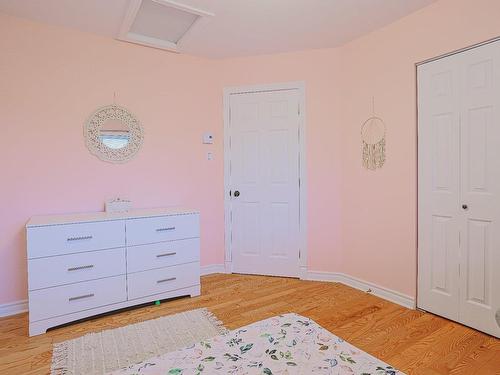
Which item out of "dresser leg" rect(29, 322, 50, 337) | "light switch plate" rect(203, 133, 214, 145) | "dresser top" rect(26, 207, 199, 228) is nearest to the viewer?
"dresser leg" rect(29, 322, 50, 337)

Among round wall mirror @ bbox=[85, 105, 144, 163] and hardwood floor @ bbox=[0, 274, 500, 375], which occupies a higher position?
round wall mirror @ bbox=[85, 105, 144, 163]

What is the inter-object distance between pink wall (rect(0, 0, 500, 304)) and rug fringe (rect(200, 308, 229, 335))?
3.49ft

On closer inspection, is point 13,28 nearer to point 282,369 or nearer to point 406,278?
point 282,369

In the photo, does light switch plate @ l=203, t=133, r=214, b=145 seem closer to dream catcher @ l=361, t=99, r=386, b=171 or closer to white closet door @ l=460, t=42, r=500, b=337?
dream catcher @ l=361, t=99, r=386, b=171

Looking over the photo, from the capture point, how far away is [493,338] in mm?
2123

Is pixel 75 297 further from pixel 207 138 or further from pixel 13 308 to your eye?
pixel 207 138

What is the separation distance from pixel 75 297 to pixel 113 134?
1.54 metres

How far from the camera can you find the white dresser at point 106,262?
229 centimetres

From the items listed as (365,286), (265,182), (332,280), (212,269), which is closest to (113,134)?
(265,182)

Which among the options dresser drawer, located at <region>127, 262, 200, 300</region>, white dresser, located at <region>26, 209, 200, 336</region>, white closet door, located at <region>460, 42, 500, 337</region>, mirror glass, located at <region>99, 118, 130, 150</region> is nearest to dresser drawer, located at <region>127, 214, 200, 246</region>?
white dresser, located at <region>26, 209, 200, 336</region>

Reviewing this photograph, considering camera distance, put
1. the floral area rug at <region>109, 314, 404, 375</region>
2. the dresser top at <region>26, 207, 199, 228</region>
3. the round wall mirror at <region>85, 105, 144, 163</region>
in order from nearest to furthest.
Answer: the floral area rug at <region>109, 314, 404, 375</region>, the dresser top at <region>26, 207, 199, 228</region>, the round wall mirror at <region>85, 105, 144, 163</region>

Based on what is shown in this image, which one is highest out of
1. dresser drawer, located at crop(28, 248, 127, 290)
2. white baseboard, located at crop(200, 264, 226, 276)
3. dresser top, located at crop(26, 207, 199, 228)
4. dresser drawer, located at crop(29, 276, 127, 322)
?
dresser top, located at crop(26, 207, 199, 228)

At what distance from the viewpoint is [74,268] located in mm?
2398

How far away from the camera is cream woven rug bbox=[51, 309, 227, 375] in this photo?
6.21 ft
